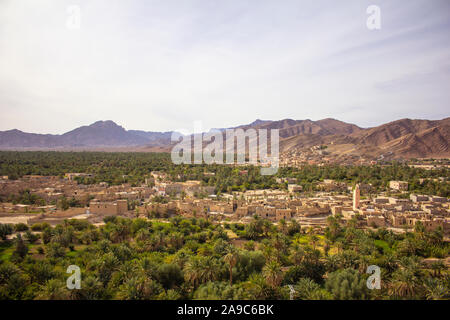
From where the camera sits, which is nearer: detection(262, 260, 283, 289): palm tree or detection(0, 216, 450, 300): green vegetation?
detection(0, 216, 450, 300): green vegetation

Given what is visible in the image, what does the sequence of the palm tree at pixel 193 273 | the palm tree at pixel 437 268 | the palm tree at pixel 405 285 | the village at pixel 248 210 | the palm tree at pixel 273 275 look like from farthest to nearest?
the village at pixel 248 210 → the palm tree at pixel 437 268 → the palm tree at pixel 193 273 → the palm tree at pixel 273 275 → the palm tree at pixel 405 285

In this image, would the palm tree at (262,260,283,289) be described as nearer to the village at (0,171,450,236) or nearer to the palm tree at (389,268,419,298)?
the palm tree at (389,268,419,298)

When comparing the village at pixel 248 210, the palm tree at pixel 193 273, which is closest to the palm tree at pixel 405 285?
the palm tree at pixel 193 273

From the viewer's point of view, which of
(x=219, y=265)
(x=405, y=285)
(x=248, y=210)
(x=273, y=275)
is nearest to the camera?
(x=405, y=285)

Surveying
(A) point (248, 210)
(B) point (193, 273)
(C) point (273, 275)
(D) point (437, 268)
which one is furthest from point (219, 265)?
(A) point (248, 210)

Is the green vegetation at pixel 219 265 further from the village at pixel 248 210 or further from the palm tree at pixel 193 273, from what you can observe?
the village at pixel 248 210

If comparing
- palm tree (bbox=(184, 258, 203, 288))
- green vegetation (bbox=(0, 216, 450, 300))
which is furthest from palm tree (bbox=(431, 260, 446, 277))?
palm tree (bbox=(184, 258, 203, 288))

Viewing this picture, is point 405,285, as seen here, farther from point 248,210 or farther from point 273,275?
point 248,210

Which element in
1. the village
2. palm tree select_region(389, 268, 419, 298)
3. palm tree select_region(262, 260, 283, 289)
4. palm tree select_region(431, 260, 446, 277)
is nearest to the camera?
palm tree select_region(389, 268, 419, 298)

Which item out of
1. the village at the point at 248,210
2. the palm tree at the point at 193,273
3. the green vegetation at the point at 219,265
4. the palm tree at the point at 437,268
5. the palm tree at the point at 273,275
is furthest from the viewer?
the village at the point at 248,210
